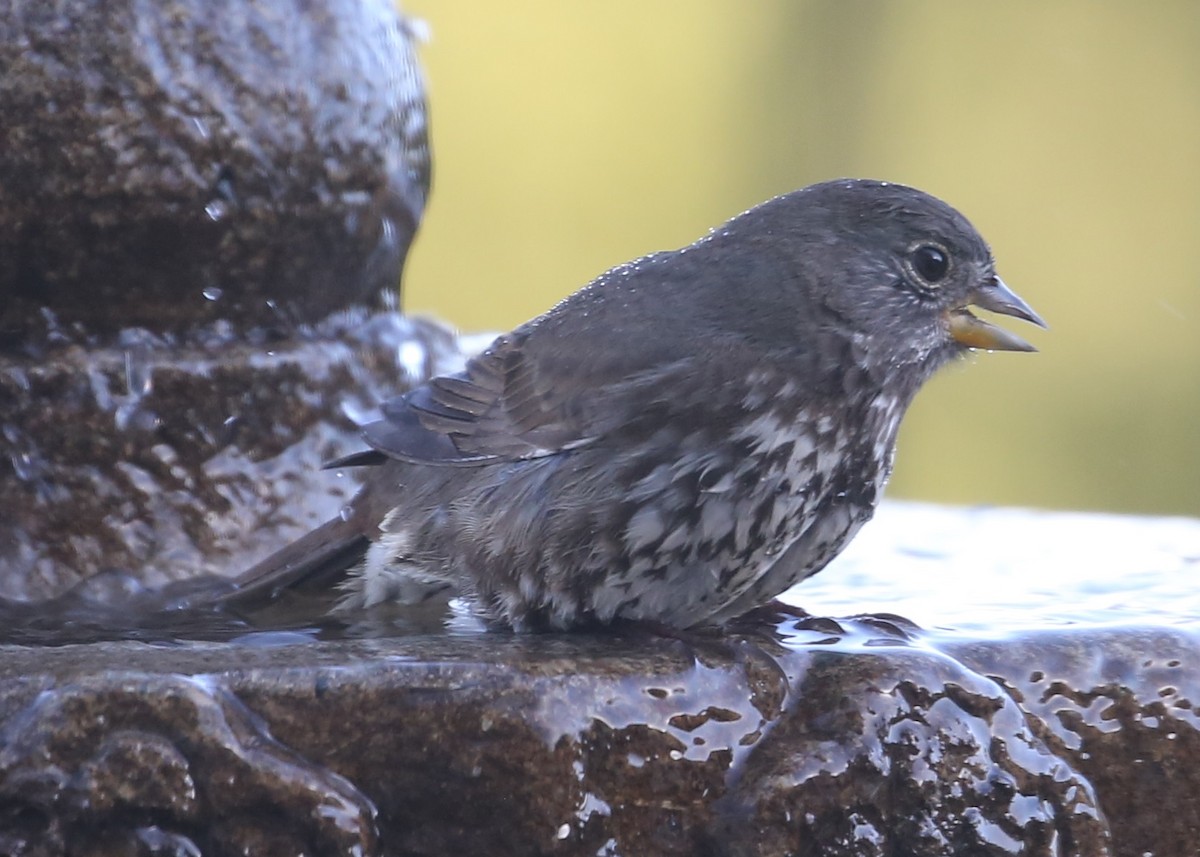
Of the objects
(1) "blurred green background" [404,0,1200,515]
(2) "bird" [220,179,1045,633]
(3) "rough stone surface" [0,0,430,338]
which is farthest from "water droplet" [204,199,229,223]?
(1) "blurred green background" [404,0,1200,515]

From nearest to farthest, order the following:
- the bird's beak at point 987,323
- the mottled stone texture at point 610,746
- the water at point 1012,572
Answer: the mottled stone texture at point 610,746 → the water at point 1012,572 → the bird's beak at point 987,323

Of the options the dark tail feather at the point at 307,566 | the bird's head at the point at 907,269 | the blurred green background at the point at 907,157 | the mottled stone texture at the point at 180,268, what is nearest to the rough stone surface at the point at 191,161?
the mottled stone texture at the point at 180,268

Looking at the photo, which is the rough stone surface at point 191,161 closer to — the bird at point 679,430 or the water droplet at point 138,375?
the water droplet at point 138,375

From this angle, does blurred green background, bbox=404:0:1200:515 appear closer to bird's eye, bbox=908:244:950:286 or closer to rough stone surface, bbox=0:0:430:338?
rough stone surface, bbox=0:0:430:338

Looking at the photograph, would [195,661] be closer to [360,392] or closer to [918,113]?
[360,392]

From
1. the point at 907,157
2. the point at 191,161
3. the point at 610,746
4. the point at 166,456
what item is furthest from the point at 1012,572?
the point at 907,157

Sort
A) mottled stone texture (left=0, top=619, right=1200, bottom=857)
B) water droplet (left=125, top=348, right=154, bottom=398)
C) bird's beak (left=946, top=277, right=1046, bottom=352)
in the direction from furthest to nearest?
water droplet (left=125, top=348, right=154, bottom=398) → bird's beak (left=946, top=277, right=1046, bottom=352) → mottled stone texture (left=0, top=619, right=1200, bottom=857)

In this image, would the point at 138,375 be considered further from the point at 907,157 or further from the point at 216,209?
the point at 907,157

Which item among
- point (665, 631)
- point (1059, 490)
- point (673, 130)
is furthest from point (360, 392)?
point (673, 130)
